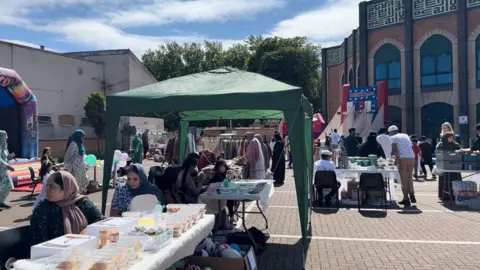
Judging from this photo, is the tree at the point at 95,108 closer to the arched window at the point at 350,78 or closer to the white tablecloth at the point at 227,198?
the arched window at the point at 350,78

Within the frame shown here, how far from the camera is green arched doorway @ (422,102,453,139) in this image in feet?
78.7

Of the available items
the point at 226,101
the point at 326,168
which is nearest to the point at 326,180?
the point at 326,168

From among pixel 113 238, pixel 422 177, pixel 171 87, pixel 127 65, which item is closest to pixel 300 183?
pixel 171 87

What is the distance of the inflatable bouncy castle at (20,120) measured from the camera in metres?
15.5

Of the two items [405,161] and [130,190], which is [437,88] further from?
[130,190]

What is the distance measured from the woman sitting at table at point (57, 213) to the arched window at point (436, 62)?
24057mm

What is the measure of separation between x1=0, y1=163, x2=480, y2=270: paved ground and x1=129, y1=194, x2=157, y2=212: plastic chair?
1761 millimetres

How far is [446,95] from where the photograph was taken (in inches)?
926

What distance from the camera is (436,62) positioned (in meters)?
24.0

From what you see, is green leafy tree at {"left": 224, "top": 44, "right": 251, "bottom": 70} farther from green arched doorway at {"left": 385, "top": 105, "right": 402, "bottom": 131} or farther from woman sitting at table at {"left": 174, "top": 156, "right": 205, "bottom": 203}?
woman sitting at table at {"left": 174, "top": 156, "right": 205, "bottom": 203}

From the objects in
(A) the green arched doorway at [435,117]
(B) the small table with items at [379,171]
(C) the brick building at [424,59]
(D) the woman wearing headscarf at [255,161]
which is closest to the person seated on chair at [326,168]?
(B) the small table with items at [379,171]

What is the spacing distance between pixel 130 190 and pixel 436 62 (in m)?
23.3

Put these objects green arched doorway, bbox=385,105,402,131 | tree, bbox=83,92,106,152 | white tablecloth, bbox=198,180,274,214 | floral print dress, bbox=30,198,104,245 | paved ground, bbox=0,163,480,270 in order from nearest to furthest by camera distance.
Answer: floral print dress, bbox=30,198,104,245
paved ground, bbox=0,163,480,270
white tablecloth, bbox=198,180,274,214
green arched doorway, bbox=385,105,402,131
tree, bbox=83,92,106,152

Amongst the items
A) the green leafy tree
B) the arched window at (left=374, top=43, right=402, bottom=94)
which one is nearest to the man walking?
the arched window at (left=374, top=43, right=402, bottom=94)
